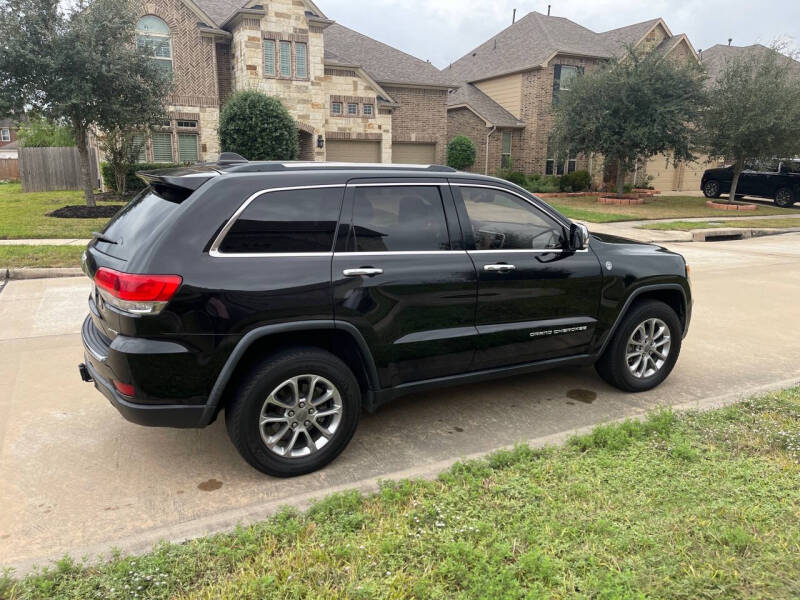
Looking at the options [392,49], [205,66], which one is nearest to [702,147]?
[392,49]

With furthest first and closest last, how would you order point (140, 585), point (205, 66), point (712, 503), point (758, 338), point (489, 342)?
point (205, 66) → point (758, 338) → point (489, 342) → point (712, 503) → point (140, 585)

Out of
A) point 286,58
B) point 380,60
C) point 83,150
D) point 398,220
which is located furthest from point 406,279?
point 380,60

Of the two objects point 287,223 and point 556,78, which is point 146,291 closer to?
point 287,223

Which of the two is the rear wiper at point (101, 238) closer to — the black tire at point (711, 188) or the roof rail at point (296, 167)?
the roof rail at point (296, 167)

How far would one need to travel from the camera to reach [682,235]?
53.7ft

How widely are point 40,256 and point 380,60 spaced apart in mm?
22054

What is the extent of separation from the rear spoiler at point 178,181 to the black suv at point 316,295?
14mm

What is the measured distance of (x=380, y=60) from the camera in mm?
28797

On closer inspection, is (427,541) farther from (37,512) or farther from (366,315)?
(37,512)

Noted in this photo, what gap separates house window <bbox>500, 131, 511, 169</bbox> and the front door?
27.0m

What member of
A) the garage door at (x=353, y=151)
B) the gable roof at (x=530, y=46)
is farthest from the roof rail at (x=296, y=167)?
the gable roof at (x=530, y=46)

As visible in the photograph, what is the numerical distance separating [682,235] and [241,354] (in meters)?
15.7

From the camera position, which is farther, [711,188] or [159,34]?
[711,188]

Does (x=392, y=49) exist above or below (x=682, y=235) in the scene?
above
